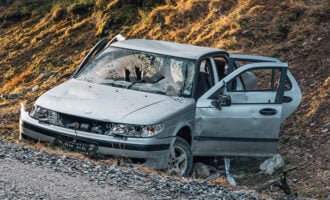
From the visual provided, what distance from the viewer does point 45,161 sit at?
826 centimetres

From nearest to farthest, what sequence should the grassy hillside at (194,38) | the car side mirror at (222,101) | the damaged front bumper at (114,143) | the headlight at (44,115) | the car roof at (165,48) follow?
1. the damaged front bumper at (114,143)
2. the headlight at (44,115)
3. the car side mirror at (222,101)
4. the car roof at (165,48)
5. the grassy hillside at (194,38)

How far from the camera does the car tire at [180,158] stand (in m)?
9.07

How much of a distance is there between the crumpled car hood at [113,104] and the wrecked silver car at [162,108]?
0.01m

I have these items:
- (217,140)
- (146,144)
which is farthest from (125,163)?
(217,140)

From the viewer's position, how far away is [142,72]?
33.0ft

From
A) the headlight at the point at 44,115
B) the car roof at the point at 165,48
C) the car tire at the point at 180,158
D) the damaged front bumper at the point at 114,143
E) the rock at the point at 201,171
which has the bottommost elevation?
the rock at the point at 201,171

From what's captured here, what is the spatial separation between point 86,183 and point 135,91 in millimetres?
2421

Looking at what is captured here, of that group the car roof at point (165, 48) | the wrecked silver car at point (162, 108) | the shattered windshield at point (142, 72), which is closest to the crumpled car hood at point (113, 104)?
the wrecked silver car at point (162, 108)

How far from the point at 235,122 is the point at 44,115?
2478mm

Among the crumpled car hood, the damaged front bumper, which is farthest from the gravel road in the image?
the crumpled car hood

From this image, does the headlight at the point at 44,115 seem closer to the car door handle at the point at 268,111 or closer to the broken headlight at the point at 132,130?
the broken headlight at the point at 132,130

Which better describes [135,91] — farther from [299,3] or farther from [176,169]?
→ [299,3]

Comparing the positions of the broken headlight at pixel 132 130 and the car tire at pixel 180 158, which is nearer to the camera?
the broken headlight at pixel 132 130

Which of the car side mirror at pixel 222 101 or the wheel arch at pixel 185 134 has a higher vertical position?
the car side mirror at pixel 222 101
